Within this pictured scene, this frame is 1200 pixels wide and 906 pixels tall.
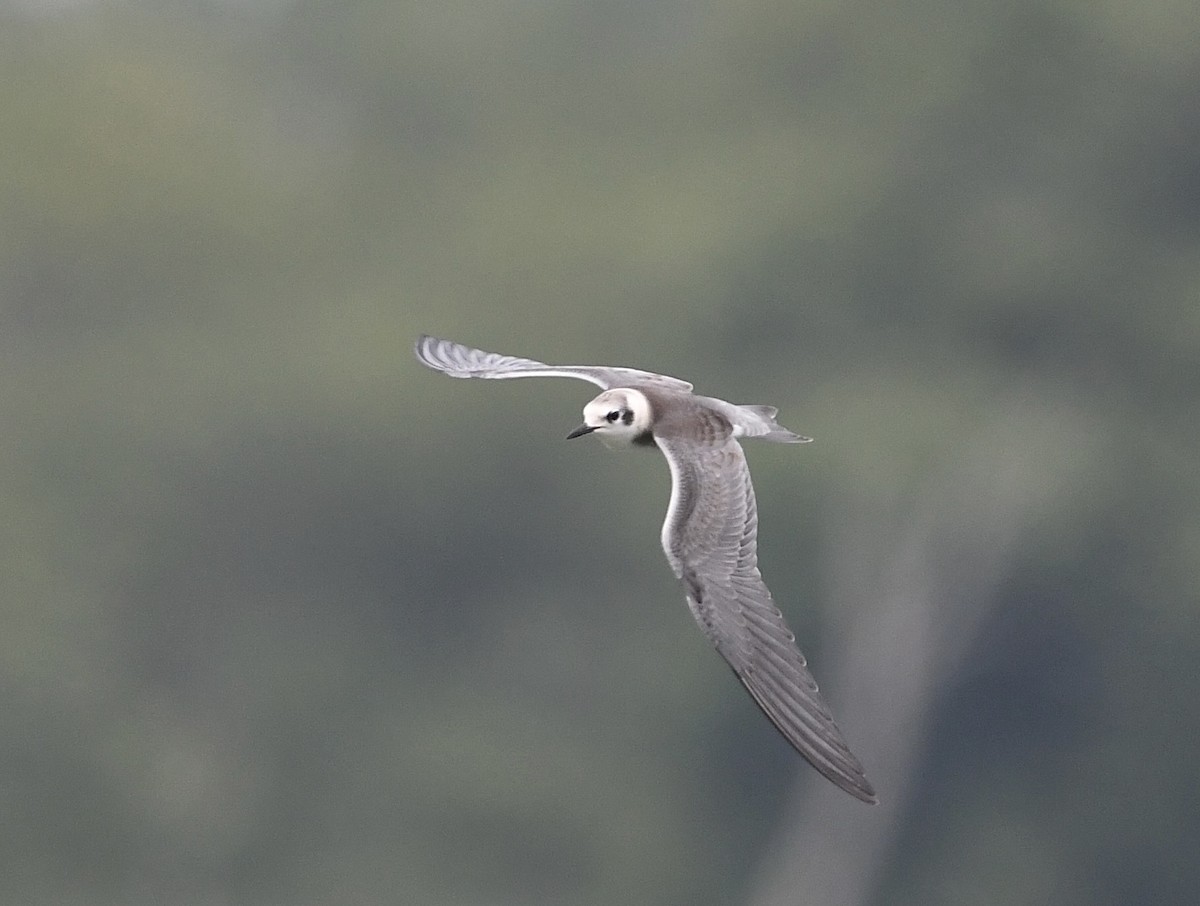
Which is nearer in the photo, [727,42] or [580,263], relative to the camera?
[580,263]

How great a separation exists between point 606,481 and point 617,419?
26.0 meters

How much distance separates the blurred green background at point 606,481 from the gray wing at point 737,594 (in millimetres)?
22530

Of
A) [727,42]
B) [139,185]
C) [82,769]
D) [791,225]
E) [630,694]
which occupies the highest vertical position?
[727,42]

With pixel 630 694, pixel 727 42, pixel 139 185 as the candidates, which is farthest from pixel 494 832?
pixel 727 42

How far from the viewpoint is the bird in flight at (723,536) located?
10.0m

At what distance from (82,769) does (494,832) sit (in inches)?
212

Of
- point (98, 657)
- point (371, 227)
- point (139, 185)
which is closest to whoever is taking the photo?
point (98, 657)

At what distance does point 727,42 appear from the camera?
47.9 m

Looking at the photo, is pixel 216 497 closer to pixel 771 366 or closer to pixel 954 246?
pixel 771 366

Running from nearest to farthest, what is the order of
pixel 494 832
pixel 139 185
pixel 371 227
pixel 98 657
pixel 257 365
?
pixel 494 832
pixel 98 657
pixel 257 365
pixel 139 185
pixel 371 227

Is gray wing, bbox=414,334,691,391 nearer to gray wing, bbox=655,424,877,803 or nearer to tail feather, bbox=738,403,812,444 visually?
tail feather, bbox=738,403,812,444

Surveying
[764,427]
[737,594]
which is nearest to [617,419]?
[764,427]

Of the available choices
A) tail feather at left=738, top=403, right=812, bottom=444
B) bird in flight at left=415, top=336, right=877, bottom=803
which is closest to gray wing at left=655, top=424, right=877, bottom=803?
bird in flight at left=415, top=336, right=877, bottom=803

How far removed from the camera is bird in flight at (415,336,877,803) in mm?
10016
